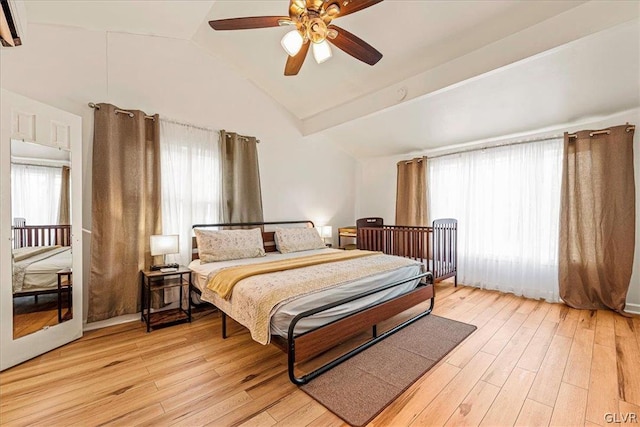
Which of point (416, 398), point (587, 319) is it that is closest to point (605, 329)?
point (587, 319)

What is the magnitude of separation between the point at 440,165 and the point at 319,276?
3513mm

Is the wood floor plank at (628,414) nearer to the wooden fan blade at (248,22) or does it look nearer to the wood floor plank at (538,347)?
the wood floor plank at (538,347)

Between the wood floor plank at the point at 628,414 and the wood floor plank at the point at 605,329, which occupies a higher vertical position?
the wood floor plank at the point at 605,329

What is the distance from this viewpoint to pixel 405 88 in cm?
330

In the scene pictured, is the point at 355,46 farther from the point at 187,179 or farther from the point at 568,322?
the point at 568,322

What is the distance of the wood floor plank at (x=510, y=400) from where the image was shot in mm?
1602

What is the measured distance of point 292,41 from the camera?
2.12 m

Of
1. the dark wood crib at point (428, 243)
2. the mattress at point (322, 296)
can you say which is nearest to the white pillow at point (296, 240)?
the mattress at point (322, 296)

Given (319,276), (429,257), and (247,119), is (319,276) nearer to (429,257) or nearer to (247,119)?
(429,257)

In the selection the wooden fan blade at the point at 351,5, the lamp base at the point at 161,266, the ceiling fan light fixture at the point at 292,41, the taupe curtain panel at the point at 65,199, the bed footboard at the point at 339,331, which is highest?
the wooden fan blade at the point at 351,5

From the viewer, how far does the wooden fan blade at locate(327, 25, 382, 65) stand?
210 cm

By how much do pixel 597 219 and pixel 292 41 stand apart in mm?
4005

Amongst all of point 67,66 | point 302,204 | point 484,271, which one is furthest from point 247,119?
point 484,271

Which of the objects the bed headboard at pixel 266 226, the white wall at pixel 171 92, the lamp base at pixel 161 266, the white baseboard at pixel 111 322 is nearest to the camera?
the white wall at pixel 171 92
